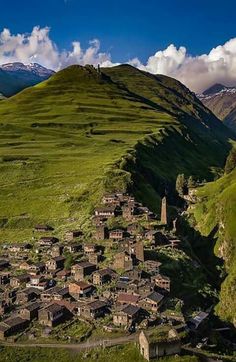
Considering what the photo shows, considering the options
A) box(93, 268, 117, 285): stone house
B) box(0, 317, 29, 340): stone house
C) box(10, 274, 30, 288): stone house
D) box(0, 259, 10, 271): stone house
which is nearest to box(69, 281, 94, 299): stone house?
box(93, 268, 117, 285): stone house

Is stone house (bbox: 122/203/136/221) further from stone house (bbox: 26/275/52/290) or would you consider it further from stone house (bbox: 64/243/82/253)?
stone house (bbox: 26/275/52/290)

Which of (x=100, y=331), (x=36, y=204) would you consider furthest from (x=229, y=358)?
(x=36, y=204)

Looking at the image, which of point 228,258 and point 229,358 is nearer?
point 229,358

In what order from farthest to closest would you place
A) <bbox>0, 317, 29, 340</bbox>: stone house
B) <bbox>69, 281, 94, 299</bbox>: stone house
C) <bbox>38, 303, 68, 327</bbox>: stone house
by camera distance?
<bbox>69, 281, 94, 299</bbox>: stone house, <bbox>38, 303, 68, 327</bbox>: stone house, <bbox>0, 317, 29, 340</bbox>: stone house

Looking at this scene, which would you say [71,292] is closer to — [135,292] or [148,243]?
[135,292]

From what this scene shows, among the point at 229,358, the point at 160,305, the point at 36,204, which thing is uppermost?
the point at 36,204

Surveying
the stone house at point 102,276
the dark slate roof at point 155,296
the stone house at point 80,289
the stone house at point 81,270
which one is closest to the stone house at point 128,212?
the stone house at point 81,270

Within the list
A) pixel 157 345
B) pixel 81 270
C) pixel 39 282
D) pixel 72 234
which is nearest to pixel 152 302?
pixel 157 345
